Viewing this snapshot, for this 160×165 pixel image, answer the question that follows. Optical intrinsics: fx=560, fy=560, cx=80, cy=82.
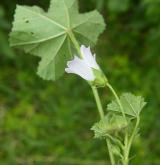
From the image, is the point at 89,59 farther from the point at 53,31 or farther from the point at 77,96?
the point at 77,96

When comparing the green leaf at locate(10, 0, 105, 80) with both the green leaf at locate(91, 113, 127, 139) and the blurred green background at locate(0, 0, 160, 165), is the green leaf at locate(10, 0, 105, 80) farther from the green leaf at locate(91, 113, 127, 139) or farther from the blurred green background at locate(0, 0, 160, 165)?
the blurred green background at locate(0, 0, 160, 165)

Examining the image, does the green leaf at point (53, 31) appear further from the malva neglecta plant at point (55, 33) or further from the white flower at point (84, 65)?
the white flower at point (84, 65)

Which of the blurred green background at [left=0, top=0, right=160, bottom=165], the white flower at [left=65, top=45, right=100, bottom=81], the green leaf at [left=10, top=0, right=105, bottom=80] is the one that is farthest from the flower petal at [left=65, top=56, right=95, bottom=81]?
the blurred green background at [left=0, top=0, right=160, bottom=165]

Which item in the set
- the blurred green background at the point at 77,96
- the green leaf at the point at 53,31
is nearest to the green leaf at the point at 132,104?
the green leaf at the point at 53,31

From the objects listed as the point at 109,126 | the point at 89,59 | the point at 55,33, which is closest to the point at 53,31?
the point at 55,33

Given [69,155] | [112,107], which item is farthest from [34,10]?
[69,155]

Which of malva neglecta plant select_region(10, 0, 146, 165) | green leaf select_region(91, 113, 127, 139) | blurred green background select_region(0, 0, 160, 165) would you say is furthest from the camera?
blurred green background select_region(0, 0, 160, 165)
